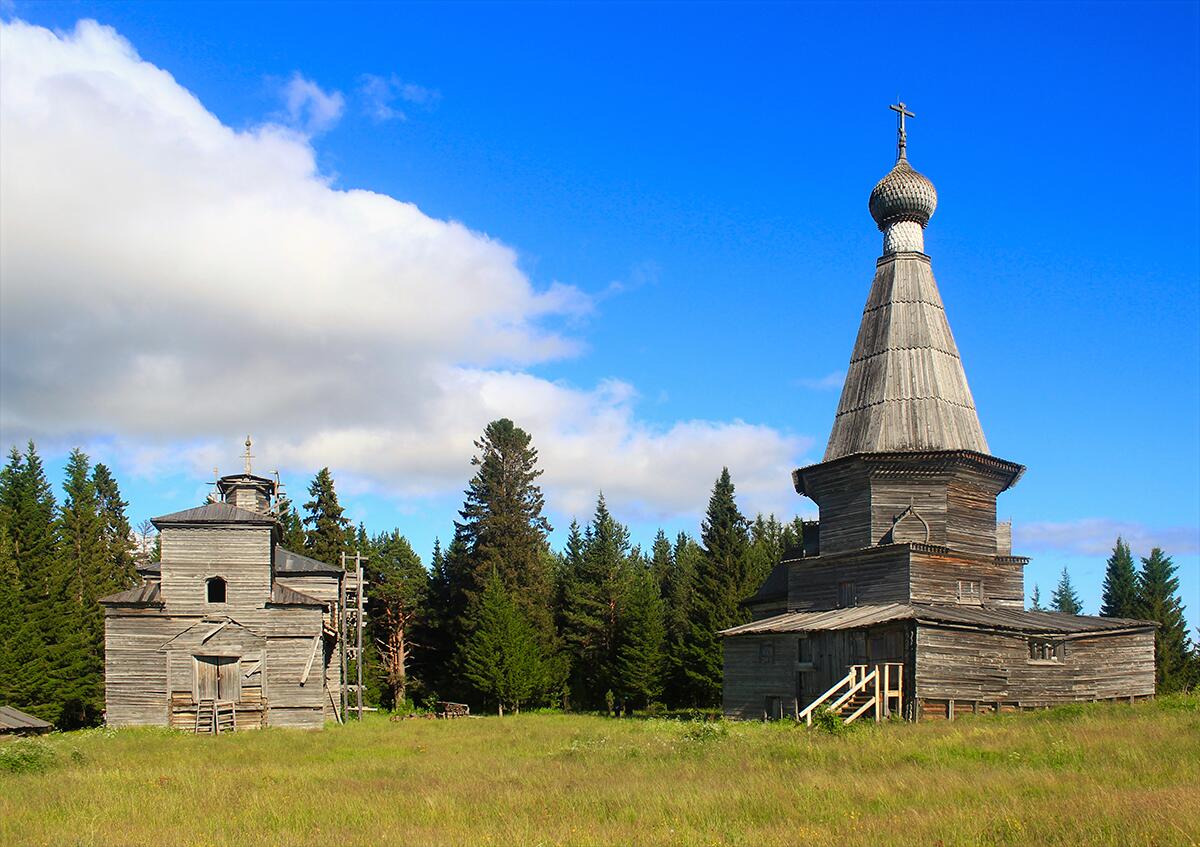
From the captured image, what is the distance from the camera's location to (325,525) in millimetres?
57281

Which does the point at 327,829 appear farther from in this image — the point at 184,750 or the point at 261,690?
the point at 261,690

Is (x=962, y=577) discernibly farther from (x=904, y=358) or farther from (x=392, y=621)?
(x=392, y=621)

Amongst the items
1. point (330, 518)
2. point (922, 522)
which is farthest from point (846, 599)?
point (330, 518)

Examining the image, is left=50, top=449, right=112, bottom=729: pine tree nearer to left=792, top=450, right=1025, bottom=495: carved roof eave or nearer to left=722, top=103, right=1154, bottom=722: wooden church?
left=722, top=103, right=1154, bottom=722: wooden church

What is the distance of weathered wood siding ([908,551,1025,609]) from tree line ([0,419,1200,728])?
15.0m

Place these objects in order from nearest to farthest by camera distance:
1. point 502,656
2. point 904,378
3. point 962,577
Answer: point 962,577 < point 904,378 < point 502,656

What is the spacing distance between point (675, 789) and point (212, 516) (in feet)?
92.8

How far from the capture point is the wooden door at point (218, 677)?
129 feet

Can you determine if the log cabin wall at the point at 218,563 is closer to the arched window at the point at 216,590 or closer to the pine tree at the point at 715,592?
the arched window at the point at 216,590

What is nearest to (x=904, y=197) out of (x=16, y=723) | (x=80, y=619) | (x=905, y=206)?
(x=905, y=206)

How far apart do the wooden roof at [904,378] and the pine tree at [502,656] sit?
19.9 metres

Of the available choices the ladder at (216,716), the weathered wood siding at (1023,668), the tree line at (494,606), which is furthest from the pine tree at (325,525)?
the weathered wood siding at (1023,668)

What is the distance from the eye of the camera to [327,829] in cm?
1495

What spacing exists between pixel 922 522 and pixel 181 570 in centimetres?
2747
